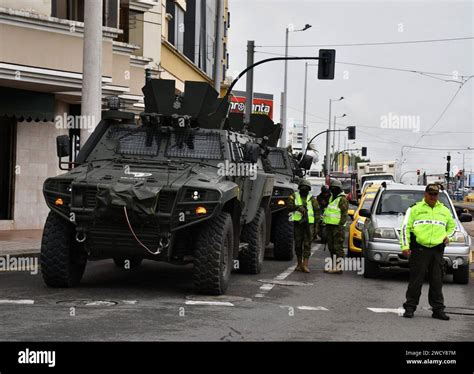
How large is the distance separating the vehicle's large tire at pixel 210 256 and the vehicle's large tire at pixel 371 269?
4.16 metres

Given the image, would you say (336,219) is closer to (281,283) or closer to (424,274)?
(281,283)

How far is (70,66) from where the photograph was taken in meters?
20.7

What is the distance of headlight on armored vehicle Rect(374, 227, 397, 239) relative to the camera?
48.0ft

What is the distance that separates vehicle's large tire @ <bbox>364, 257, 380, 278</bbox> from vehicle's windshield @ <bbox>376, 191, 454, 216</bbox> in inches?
47.1

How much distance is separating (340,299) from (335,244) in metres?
4.22

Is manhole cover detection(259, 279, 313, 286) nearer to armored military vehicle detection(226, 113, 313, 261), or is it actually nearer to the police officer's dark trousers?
armored military vehicle detection(226, 113, 313, 261)


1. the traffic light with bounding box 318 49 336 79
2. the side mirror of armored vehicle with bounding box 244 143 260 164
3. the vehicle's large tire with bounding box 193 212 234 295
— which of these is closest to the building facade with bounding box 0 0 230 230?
the traffic light with bounding box 318 49 336 79

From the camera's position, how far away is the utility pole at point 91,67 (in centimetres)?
1861

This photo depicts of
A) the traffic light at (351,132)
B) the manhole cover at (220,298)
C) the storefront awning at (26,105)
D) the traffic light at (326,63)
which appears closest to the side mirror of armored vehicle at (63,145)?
the manhole cover at (220,298)

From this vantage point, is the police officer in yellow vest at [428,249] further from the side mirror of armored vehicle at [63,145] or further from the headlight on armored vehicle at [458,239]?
the side mirror of armored vehicle at [63,145]

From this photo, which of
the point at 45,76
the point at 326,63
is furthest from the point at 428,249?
the point at 326,63

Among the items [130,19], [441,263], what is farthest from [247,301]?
[130,19]

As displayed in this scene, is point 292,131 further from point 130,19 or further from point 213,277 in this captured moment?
point 213,277

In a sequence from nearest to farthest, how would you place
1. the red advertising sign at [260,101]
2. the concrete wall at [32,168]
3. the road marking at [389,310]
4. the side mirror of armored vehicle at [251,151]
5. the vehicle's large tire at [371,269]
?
the road marking at [389,310]
the side mirror of armored vehicle at [251,151]
the vehicle's large tire at [371,269]
the concrete wall at [32,168]
the red advertising sign at [260,101]
